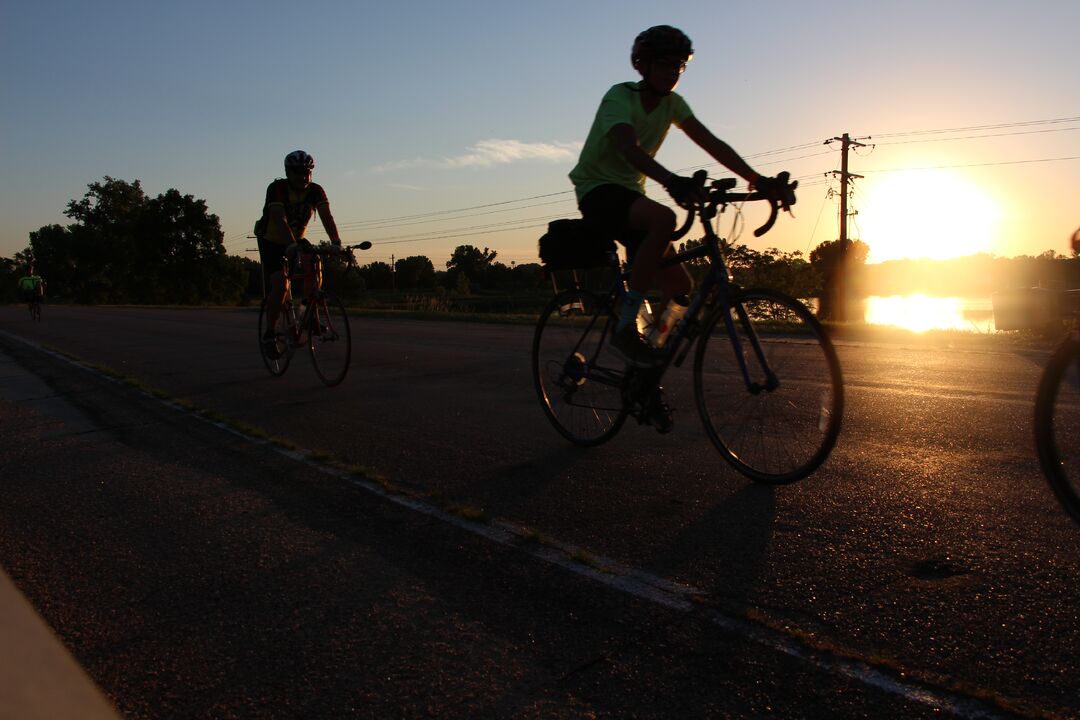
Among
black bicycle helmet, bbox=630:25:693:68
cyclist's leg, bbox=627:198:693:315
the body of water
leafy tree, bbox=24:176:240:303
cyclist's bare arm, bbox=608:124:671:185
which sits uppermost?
leafy tree, bbox=24:176:240:303

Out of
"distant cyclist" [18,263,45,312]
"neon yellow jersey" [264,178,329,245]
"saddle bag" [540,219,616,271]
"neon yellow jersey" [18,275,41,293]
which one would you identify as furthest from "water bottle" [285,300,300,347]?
"neon yellow jersey" [18,275,41,293]

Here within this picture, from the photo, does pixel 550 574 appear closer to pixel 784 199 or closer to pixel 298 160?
pixel 784 199

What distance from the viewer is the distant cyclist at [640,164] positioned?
159 inches

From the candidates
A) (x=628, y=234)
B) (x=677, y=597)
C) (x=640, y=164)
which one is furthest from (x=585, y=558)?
(x=628, y=234)

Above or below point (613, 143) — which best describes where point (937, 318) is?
below

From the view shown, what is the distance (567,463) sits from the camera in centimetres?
438

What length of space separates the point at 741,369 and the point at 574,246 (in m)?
1.20

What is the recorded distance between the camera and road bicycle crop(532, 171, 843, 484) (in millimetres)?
3643

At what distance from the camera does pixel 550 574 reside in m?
2.69

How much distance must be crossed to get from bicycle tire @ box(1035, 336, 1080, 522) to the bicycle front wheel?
2.66 feet

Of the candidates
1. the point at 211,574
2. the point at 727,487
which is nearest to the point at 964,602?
the point at 727,487

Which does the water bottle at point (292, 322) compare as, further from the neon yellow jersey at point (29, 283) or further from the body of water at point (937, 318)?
the neon yellow jersey at point (29, 283)

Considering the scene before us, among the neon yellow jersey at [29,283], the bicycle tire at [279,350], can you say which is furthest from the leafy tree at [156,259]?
the bicycle tire at [279,350]

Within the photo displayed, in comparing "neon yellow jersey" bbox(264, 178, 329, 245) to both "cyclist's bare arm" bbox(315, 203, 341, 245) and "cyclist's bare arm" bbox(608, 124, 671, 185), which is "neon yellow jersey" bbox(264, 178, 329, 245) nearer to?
"cyclist's bare arm" bbox(315, 203, 341, 245)
